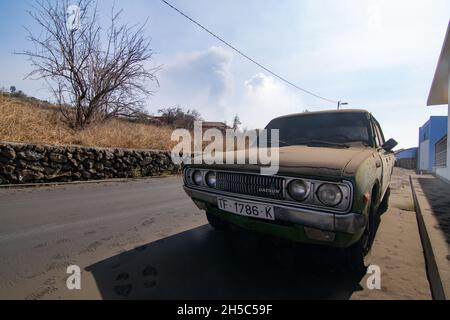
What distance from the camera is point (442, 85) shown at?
494 inches

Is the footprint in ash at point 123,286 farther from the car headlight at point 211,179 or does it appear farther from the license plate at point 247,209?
the car headlight at point 211,179

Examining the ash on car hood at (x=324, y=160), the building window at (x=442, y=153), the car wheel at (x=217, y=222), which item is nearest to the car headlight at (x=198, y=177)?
the car wheel at (x=217, y=222)

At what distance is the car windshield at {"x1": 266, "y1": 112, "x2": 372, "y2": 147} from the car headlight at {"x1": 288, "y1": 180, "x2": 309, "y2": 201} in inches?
44.2

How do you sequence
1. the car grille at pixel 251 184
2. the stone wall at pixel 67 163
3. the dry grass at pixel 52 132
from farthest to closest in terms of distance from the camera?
the dry grass at pixel 52 132
the stone wall at pixel 67 163
the car grille at pixel 251 184

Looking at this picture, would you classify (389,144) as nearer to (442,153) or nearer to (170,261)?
(170,261)

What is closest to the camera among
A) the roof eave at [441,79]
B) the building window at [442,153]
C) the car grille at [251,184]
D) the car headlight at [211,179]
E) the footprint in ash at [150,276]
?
the footprint in ash at [150,276]

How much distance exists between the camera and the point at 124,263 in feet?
8.29

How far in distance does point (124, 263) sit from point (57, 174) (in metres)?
5.95

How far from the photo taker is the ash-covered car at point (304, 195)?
196cm

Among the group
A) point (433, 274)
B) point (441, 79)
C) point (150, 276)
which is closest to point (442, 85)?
point (441, 79)

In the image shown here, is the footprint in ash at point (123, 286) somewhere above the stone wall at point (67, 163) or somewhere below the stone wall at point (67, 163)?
below

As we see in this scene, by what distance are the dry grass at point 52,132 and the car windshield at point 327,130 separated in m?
7.06

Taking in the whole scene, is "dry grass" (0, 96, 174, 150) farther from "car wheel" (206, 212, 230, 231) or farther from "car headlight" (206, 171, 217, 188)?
"car headlight" (206, 171, 217, 188)

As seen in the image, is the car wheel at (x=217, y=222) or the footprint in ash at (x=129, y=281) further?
the car wheel at (x=217, y=222)
